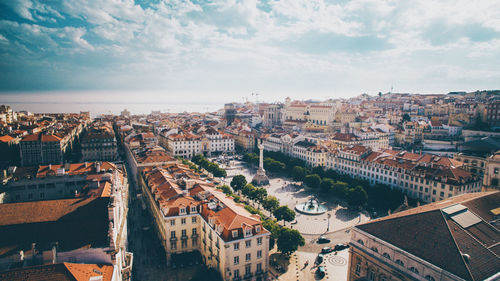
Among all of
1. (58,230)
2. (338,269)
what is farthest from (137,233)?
(338,269)

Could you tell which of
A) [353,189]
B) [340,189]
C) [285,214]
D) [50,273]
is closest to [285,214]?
[285,214]

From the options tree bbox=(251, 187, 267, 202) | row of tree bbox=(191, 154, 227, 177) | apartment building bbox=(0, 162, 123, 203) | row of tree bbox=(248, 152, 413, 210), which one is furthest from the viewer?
row of tree bbox=(191, 154, 227, 177)

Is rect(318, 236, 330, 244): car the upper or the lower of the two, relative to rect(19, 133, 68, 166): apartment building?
lower

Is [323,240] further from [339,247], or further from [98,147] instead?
[98,147]

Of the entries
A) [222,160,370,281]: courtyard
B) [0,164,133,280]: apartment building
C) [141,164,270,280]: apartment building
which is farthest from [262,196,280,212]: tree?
[0,164,133,280]: apartment building

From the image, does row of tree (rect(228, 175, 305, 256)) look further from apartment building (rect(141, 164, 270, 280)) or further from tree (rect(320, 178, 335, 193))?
tree (rect(320, 178, 335, 193))

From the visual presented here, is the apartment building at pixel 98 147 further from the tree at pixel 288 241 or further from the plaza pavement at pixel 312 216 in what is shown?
the tree at pixel 288 241
